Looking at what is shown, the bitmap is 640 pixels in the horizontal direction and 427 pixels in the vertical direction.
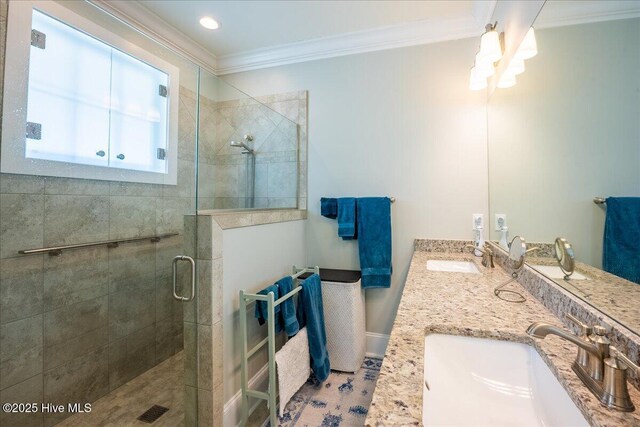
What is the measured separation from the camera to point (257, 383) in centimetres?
175

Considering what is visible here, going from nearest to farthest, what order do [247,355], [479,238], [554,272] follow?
[554,272], [247,355], [479,238]

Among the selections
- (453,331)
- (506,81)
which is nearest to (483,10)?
(506,81)

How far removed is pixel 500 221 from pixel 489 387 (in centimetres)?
131

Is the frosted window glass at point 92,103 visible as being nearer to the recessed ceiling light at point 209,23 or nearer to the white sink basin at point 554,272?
the recessed ceiling light at point 209,23

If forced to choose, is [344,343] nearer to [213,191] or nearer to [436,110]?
[213,191]

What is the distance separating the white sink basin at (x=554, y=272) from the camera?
0.91 metres

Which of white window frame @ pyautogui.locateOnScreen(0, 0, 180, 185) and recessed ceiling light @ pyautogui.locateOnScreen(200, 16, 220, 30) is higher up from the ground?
recessed ceiling light @ pyautogui.locateOnScreen(200, 16, 220, 30)

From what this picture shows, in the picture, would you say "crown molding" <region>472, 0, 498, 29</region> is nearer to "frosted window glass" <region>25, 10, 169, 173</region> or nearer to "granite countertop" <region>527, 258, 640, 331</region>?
"granite countertop" <region>527, 258, 640, 331</region>

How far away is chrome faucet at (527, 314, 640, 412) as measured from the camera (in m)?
0.51

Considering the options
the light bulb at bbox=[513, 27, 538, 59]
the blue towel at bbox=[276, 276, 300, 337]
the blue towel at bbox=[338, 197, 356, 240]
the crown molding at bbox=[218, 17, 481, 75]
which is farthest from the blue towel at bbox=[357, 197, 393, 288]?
the crown molding at bbox=[218, 17, 481, 75]

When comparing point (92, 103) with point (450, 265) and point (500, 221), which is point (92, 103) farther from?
point (500, 221)

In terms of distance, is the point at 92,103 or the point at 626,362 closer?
the point at 626,362

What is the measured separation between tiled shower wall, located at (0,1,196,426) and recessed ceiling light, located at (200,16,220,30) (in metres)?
0.65

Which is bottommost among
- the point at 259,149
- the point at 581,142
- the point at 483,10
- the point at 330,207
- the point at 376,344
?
the point at 376,344
